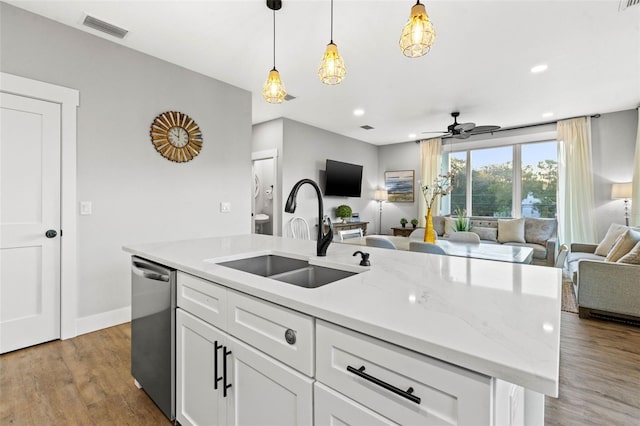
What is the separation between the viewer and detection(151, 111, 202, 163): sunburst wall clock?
3.11 metres

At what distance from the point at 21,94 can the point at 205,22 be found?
153 centimetres

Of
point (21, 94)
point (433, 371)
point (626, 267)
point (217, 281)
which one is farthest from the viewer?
point (626, 267)

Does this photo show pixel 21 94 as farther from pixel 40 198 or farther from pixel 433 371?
pixel 433 371

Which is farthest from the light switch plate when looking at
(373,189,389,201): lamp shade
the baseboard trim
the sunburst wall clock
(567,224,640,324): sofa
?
(373,189,389,201): lamp shade

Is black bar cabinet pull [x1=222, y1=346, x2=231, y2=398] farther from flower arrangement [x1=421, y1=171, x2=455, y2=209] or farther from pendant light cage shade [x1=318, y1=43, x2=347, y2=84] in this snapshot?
flower arrangement [x1=421, y1=171, x2=455, y2=209]

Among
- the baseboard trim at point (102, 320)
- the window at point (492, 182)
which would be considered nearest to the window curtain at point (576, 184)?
the window at point (492, 182)

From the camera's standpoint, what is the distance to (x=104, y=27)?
2549 millimetres

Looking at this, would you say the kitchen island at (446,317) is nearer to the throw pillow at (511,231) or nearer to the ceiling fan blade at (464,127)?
the ceiling fan blade at (464,127)

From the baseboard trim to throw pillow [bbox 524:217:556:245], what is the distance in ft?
19.2

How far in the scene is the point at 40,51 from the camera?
2.44 m

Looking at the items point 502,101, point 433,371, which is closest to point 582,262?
point 502,101

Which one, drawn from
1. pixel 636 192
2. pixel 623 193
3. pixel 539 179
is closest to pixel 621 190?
pixel 623 193

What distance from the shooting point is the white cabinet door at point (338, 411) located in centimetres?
72

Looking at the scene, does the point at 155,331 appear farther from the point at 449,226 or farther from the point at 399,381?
the point at 449,226
